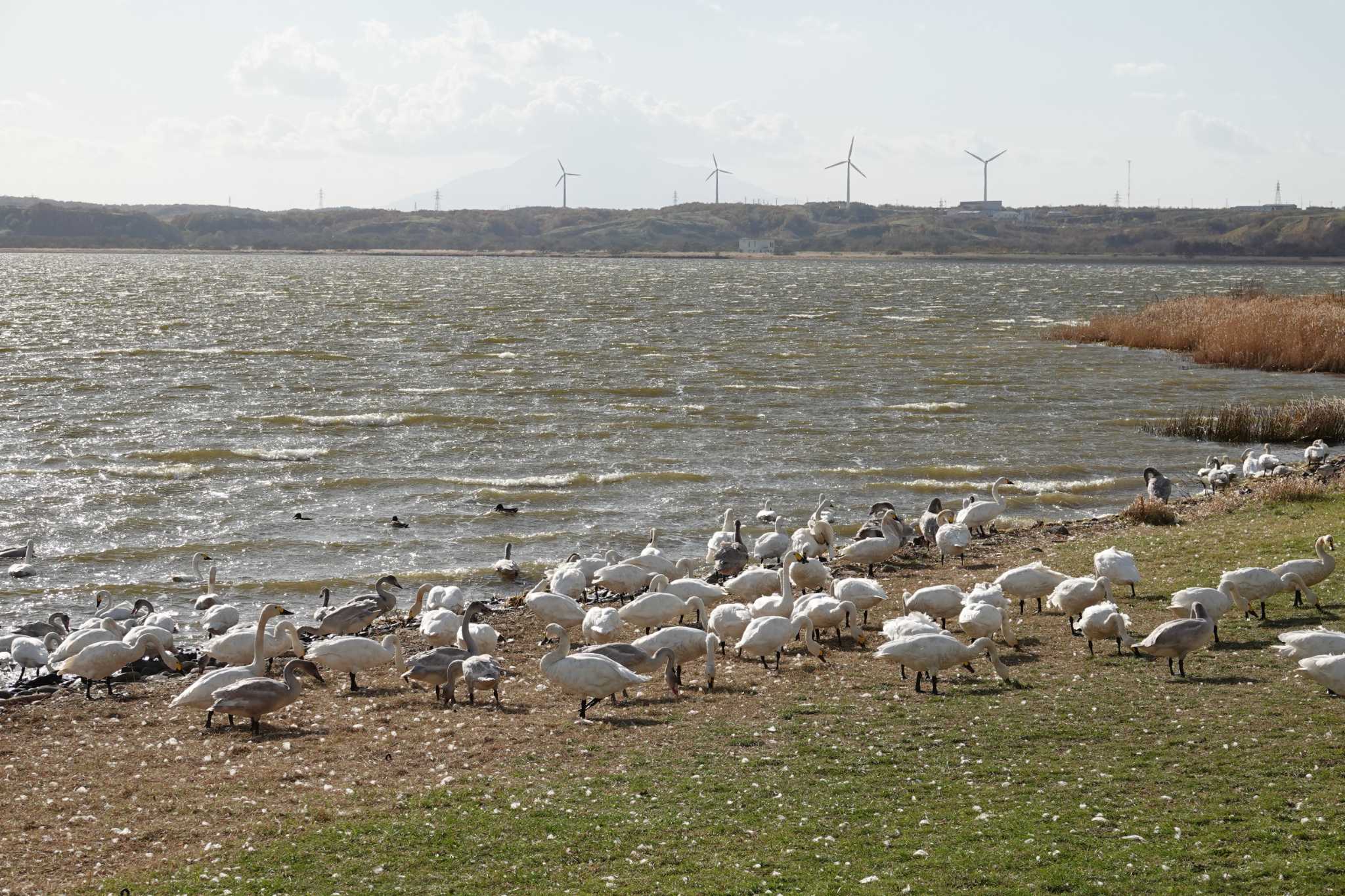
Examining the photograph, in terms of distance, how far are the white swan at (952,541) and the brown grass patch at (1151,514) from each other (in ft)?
13.8

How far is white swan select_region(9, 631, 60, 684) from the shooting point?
18.3m

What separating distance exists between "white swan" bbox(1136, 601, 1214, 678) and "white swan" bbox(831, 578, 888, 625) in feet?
14.1

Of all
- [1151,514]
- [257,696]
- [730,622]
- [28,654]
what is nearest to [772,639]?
[730,622]

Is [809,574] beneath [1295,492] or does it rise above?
beneath

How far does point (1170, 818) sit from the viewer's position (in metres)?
10.4

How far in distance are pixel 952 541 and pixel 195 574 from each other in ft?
47.9

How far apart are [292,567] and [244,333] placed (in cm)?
5559

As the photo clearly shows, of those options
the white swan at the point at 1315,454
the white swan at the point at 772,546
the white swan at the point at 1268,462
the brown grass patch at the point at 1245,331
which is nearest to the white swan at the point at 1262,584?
the white swan at the point at 772,546

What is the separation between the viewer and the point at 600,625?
1788 centimetres

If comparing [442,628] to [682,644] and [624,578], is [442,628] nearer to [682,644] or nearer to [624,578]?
[624,578]

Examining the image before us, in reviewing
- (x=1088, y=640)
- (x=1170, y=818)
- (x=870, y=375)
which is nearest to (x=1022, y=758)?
(x=1170, y=818)

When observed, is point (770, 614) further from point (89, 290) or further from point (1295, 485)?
point (89, 290)

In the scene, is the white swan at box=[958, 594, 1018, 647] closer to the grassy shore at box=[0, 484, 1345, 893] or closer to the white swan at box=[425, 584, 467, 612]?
the grassy shore at box=[0, 484, 1345, 893]

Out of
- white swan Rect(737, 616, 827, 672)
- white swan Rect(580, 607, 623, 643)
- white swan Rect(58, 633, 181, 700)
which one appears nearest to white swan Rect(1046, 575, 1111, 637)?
A: white swan Rect(737, 616, 827, 672)
